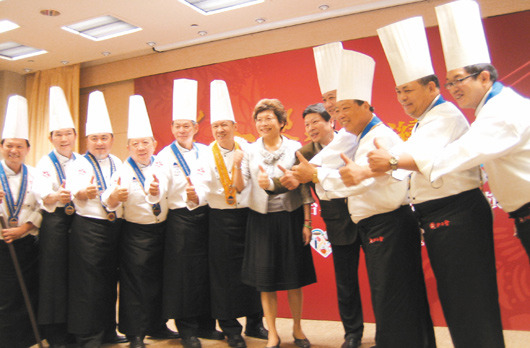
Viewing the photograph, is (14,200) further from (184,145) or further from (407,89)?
(407,89)

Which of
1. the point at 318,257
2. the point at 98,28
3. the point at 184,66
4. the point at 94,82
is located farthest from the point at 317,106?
the point at 94,82

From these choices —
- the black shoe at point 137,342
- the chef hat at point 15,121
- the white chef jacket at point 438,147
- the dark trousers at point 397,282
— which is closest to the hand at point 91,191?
the chef hat at point 15,121

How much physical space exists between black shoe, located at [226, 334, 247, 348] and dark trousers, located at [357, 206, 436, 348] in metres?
1.27

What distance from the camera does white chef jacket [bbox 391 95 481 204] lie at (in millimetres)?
1816

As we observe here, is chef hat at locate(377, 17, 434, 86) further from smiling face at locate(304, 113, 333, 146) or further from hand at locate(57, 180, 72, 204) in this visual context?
hand at locate(57, 180, 72, 204)

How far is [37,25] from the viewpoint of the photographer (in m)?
4.52

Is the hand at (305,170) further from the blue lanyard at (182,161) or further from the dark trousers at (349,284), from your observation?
the blue lanyard at (182,161)

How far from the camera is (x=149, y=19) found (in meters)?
4.41

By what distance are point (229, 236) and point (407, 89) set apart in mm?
1651

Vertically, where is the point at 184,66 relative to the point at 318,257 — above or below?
above

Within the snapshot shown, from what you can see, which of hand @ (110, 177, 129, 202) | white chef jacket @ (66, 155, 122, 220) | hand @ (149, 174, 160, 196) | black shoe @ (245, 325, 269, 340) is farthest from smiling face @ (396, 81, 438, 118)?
white chef jacket @ (66, 155, 122, 220)

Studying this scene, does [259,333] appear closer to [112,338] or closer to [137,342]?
[137,342]

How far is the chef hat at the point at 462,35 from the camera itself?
184cm

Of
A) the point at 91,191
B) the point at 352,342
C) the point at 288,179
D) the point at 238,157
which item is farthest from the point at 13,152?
the point at 352,342
